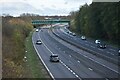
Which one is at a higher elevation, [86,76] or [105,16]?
[105,16]

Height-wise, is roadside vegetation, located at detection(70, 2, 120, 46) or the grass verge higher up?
roadside vegetation, located at detection(70, 2, 120, 46)

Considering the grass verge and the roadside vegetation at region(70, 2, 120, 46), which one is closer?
the grass verge

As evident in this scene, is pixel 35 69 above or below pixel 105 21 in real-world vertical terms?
below

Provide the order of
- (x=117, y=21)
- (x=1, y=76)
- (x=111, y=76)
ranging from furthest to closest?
1. (x=117, y=21)
2. (x=111, y=76)
3. (x=1, y=76)

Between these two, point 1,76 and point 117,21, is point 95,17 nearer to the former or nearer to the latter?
point 117,21

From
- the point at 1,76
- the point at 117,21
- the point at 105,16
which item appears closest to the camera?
the point at 1,76

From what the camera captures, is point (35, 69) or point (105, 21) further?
point (105, 21)

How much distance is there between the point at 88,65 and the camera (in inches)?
2131

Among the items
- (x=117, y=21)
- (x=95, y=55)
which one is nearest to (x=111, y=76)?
(x=95, y=55)

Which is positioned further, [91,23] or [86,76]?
[91,23]

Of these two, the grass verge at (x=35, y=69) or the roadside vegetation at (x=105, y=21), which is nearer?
the grass verge at (x=35, y=69)

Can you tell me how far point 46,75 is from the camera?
43719 millimetres

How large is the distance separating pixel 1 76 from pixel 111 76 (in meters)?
16.6

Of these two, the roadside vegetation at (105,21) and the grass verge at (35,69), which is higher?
the roadside vegetation at (105,21)
